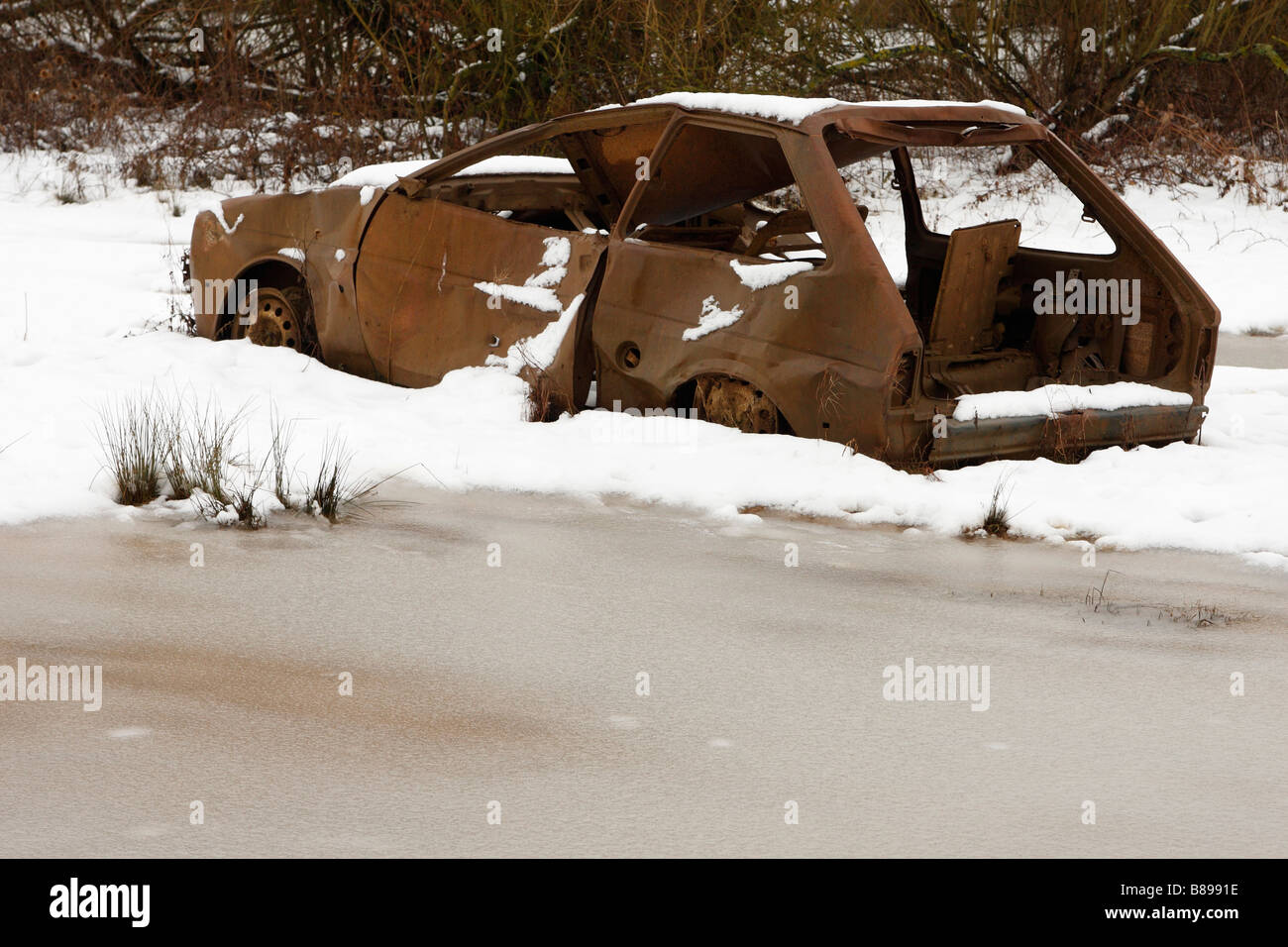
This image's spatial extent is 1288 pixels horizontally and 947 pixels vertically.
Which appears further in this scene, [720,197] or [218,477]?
[720,197]

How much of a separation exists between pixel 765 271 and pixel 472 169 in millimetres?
2223

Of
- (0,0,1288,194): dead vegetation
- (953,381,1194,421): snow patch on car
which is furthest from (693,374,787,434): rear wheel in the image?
(0,0,1288,194): dead vegetation

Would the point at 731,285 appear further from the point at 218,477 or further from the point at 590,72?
the point at 590,72

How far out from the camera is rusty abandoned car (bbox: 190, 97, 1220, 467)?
19.5 feet

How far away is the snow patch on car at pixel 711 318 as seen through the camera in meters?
6.16

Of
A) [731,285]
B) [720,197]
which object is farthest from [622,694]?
[720,197]

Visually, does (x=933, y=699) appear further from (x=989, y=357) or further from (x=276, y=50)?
(x=276, y=50)

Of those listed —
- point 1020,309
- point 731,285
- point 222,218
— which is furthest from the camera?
point 222,218

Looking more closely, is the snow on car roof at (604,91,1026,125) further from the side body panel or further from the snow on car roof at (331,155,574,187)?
the snow on car roof at (331,155,574,187)

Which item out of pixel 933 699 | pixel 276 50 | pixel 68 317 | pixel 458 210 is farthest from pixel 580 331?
pixel 276 50

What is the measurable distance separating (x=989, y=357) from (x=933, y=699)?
339 cm

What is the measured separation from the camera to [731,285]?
619 cm

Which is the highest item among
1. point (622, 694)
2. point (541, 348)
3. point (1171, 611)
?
point (541, 348)

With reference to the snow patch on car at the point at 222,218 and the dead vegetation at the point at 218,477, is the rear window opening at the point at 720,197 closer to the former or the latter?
the dead vegetation at the point at 218,477
